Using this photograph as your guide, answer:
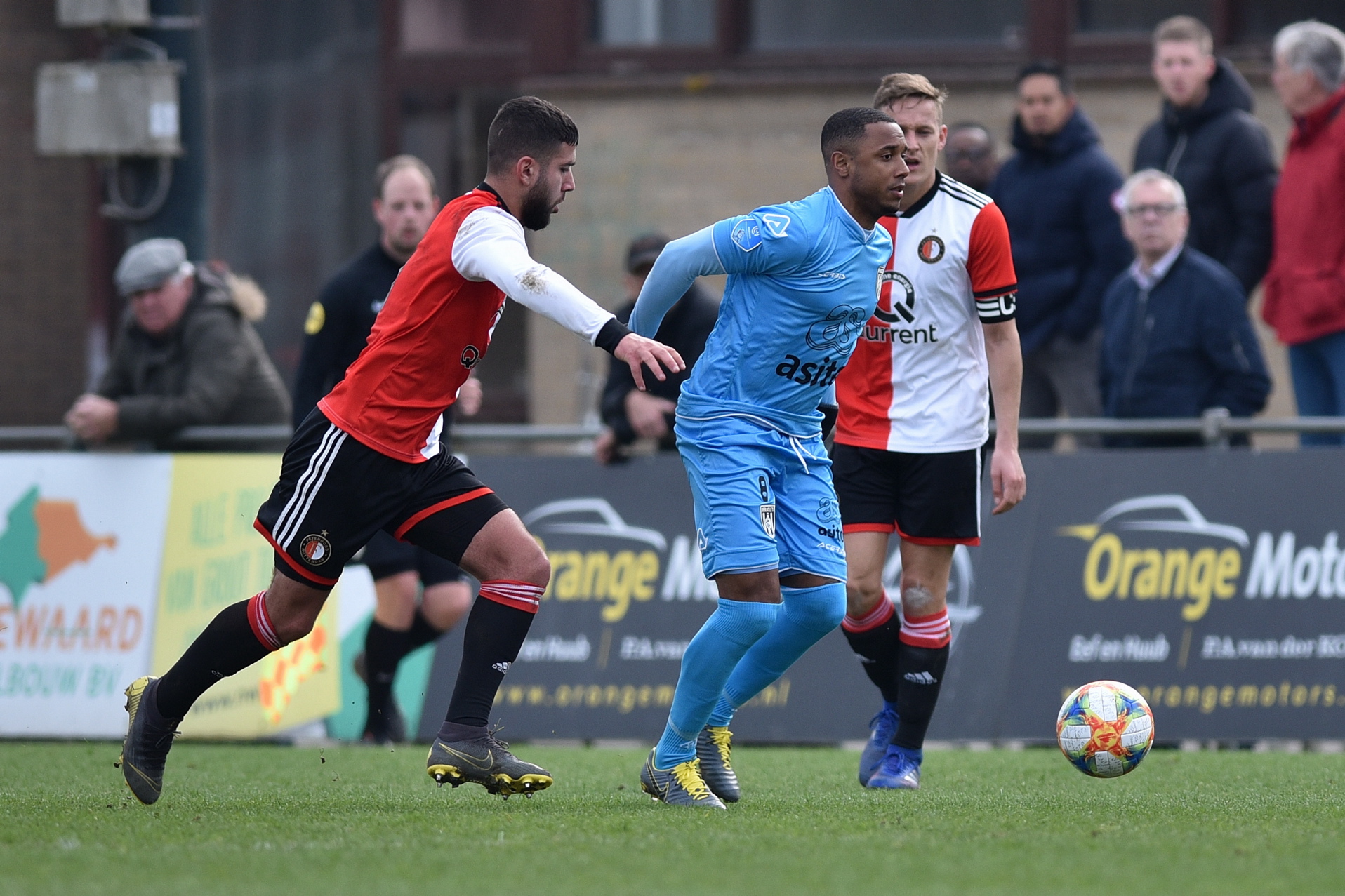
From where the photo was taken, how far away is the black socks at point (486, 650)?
5.98 meters

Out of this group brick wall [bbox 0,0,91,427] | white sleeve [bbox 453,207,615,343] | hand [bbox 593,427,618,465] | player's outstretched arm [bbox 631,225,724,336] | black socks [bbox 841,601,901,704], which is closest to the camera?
white sleeve [bbox 453,207,615,343]

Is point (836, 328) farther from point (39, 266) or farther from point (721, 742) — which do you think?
point (39, 266)

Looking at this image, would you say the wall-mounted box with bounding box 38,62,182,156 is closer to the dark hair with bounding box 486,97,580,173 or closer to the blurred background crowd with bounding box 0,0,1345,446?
the blurred background crowd with bounding box 0,0,1345,446

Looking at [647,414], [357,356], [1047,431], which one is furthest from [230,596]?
[1047,431]

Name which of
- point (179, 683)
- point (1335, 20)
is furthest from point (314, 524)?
point (1335, 20)

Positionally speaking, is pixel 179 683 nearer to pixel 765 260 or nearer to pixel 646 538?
pixel 765 260

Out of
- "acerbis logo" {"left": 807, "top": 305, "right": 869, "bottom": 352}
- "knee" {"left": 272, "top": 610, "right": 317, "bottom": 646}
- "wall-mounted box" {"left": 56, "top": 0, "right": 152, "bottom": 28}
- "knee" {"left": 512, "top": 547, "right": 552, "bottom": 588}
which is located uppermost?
"wall-mounted box" {"left": 56, "top": 0, "right": 152, "bottom": 28}

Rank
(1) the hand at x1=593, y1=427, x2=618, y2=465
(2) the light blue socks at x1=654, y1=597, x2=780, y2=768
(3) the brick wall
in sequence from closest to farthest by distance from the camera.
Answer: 1. (2) the light blue socks at x1=654, y1=597, x2=780, y2=768
2. (1) the hand at x1=593, y1=427, x2=618, y2=465
3. (3) the brick wall

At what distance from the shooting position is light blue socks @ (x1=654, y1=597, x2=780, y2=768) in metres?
5.94

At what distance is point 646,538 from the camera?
31.4 ft

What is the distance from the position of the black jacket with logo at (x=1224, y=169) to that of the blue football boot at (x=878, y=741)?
3907mm

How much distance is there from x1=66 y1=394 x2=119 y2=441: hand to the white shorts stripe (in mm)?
4266

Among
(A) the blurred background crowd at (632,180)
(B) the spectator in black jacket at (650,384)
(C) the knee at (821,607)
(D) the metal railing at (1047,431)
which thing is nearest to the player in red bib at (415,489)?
(C) the knee at (821,607)

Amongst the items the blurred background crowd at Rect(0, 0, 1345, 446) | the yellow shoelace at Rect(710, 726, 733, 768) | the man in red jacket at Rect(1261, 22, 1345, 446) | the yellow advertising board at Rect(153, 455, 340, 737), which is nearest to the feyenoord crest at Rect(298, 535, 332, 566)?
the yellow shoelace at Rect(710, 726, 733, 768)
